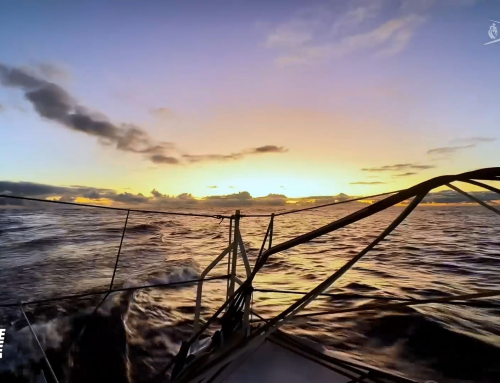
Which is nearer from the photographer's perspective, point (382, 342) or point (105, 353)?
point (105, 353)

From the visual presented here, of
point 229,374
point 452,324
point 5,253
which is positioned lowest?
point 5,253

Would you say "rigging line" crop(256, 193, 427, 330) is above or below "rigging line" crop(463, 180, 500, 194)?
below

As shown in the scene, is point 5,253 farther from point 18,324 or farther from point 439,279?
point 439,279

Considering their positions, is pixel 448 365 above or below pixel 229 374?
below

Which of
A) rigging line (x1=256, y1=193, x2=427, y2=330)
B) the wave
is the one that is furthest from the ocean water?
rigging line (x1=256, y1=193, x2=427, y2=330)

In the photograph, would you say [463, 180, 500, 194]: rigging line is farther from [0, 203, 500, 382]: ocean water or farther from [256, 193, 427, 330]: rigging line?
[0, 203, 500, 382]: ocean water

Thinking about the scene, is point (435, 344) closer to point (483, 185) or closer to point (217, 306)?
point (217, 306)

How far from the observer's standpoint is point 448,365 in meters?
6.05

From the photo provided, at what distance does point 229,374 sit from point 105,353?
427 cm

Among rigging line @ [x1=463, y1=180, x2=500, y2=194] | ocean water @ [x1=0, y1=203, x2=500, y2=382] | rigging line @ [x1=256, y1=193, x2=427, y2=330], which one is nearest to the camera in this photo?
rigging line @ [x1=463, y1=180, x2=500, y2=194]

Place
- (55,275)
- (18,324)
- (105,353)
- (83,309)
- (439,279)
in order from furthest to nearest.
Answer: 1. (55,275)
2. (439,279)
3. (83,309)
4. (18,324)
5. (105,353)

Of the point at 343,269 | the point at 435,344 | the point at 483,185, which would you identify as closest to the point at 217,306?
the point at 435,344

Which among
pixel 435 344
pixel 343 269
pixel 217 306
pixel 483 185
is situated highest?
pixel 483 185

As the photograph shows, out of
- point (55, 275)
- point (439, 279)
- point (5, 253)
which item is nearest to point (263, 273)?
point (439, 279)
